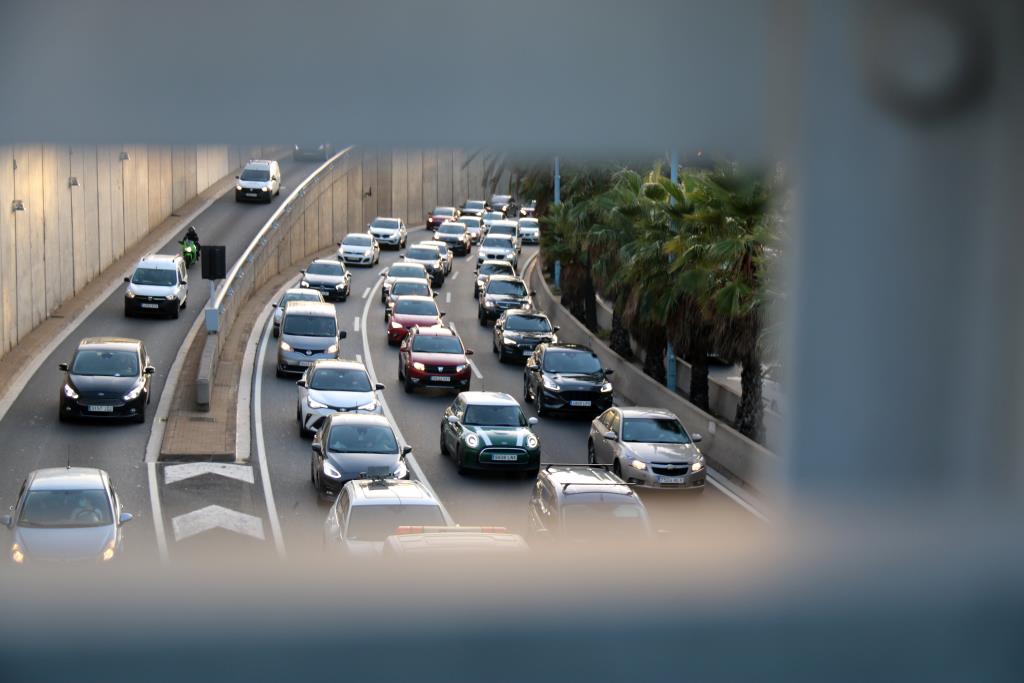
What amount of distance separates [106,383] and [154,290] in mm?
13363

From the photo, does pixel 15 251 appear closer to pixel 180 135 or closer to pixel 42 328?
pixel 42 328

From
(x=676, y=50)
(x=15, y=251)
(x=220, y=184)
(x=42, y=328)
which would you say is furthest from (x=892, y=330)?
(x=220, y=184)

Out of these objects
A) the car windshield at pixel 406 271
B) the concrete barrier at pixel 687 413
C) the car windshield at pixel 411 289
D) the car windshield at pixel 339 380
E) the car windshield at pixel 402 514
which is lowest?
the concrete barrier at pixel 687 413

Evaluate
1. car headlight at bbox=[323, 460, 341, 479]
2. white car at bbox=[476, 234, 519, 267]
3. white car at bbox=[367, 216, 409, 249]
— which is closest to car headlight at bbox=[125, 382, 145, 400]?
car headlight at bbox=[323, 460, 341, 479]

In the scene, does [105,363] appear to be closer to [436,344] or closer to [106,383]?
[106,383]

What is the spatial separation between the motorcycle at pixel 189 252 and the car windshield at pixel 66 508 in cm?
3314

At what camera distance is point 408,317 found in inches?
1574

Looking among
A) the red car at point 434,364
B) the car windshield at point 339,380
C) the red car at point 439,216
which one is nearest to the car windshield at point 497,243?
the red car at point 439,216

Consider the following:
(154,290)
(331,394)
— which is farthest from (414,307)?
(331,394)

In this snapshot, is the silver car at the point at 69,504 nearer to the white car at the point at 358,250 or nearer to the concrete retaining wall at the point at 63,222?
the concrete retaining wall at the point at 63,222

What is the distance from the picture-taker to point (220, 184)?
68812 mm

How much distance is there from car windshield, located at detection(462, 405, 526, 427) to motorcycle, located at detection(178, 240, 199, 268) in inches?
1057

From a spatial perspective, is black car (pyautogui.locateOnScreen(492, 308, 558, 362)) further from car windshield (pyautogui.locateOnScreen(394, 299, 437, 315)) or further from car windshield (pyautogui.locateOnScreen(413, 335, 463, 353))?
car windshield (pyautogui.locateOnScreen(413, 335, 463, 353))

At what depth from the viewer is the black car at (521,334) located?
123ft
